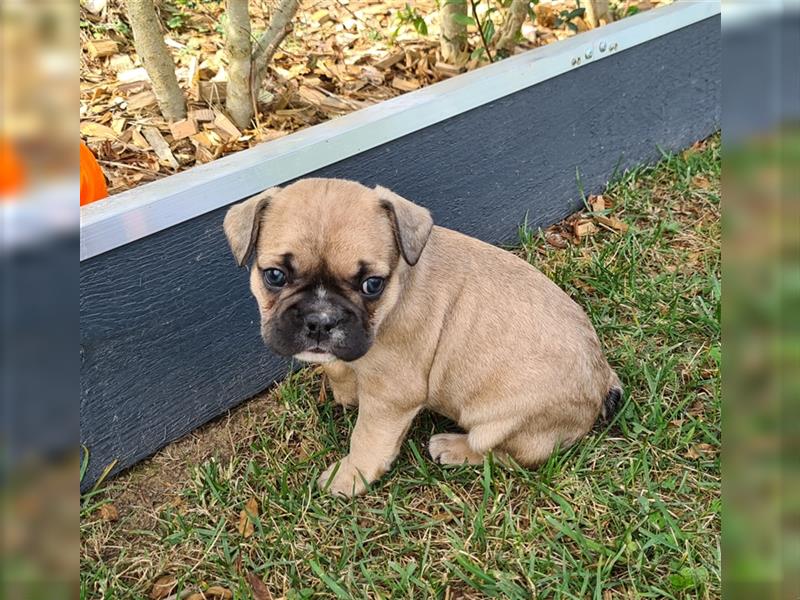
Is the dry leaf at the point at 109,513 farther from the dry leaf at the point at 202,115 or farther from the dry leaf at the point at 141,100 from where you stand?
the dry leaf at the point at 141,100

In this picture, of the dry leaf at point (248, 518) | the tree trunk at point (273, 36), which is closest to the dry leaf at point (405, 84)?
the tree trunk at point (273, 36)

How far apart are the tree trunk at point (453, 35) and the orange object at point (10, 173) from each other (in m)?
5.44

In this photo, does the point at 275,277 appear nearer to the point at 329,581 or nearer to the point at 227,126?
the point at 329,581

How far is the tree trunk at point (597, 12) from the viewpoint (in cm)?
625

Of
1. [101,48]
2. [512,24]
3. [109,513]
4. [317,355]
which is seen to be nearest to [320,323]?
[317,355]

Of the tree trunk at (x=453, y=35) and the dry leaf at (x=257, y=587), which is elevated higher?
the tree trunk at (x=453, y=35)

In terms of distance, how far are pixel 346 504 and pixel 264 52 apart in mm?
2650

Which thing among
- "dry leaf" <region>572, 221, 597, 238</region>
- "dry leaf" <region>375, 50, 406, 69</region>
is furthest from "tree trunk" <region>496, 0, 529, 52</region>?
"dry leaf" <region>572, 221, 597, 238</region>

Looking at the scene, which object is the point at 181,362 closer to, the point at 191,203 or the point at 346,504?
the point at 191,203

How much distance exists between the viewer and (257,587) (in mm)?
3121

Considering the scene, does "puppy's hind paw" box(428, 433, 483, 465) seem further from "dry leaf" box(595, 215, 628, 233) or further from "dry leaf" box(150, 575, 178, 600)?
"dry leaf" box(595, 215, 628, 233)

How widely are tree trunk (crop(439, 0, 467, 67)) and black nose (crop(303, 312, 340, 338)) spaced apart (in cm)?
348

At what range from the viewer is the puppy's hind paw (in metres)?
3.62

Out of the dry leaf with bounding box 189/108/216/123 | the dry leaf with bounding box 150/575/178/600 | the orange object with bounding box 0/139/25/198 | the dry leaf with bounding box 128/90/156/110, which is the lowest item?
the dry leaf with bounding box 150/575/178/600
